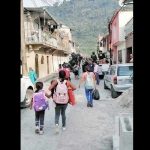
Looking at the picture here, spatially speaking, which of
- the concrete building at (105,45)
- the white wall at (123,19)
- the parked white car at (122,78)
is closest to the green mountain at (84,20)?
the concrete building at (105,45)

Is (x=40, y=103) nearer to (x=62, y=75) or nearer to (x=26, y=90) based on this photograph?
(x=62, y=75)

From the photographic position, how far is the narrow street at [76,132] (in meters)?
8.05

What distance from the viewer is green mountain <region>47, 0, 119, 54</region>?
452 feet

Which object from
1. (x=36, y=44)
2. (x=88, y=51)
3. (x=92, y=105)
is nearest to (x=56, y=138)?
(x=92, y=105)

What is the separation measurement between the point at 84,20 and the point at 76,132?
443 ft

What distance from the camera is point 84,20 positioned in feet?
469

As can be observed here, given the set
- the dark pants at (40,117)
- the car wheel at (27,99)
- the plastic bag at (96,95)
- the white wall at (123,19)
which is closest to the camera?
the dark pants at (40,117)

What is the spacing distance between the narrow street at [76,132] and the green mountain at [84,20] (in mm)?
120320

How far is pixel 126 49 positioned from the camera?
37312 mm

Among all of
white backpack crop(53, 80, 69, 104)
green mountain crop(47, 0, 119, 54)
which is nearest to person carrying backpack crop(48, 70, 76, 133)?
white backpack crop(53, 80, 69, 104)

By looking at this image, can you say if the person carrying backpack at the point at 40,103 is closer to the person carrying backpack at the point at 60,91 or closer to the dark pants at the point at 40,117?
the dark pants at the point at 40,117

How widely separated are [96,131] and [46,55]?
3383cm
